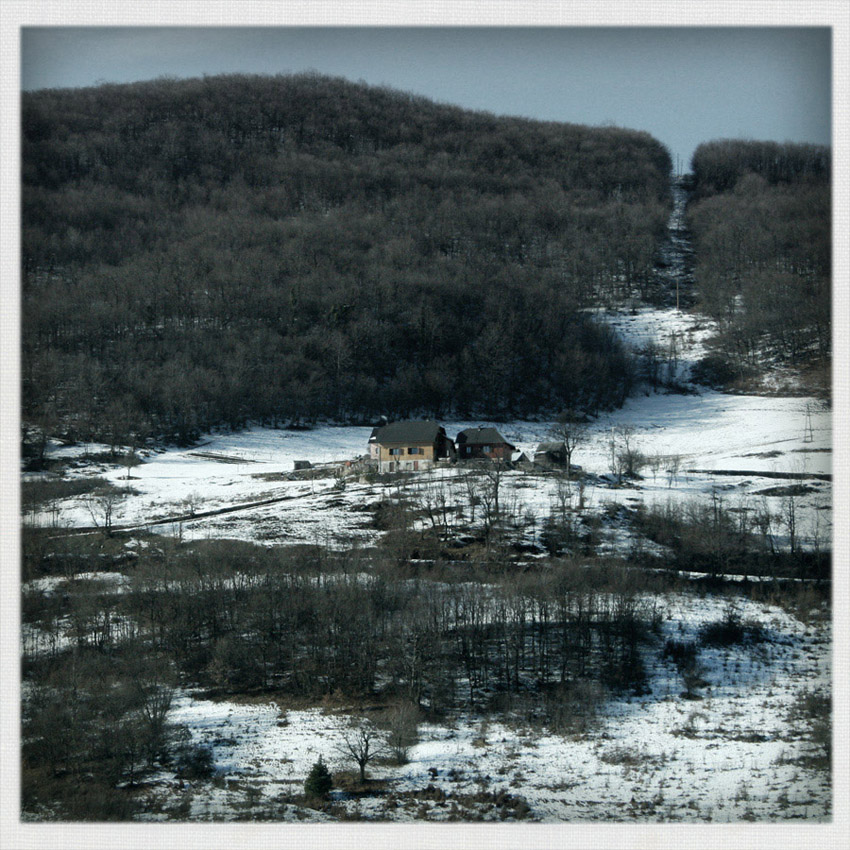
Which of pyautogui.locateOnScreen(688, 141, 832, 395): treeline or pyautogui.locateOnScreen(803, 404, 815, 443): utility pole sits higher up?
pyautogui.locateOnScreen(688, 141, 832, 395): treeline

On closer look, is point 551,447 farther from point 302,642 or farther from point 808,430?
point 302,642

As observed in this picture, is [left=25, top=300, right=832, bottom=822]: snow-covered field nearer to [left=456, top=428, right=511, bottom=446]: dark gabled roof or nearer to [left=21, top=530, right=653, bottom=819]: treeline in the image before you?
[left=21, top=530, right=653, bottom=819]: treeline

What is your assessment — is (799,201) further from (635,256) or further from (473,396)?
(635,256)

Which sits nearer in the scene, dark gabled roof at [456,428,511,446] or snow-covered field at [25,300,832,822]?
snow-covered field at [25,300,832,822]

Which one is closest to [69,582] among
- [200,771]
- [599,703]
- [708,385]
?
[200,771]

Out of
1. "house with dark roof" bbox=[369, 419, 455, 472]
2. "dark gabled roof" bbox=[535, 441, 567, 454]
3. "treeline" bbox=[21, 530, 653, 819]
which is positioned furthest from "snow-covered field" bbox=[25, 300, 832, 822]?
"house with dark roof" bbox=[369, 419, 455, 472]

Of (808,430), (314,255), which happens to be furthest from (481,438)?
(314,255)

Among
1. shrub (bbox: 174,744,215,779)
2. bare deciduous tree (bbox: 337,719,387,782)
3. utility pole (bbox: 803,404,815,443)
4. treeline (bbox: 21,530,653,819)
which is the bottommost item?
shrub (bbox: 174,744,215,779)
